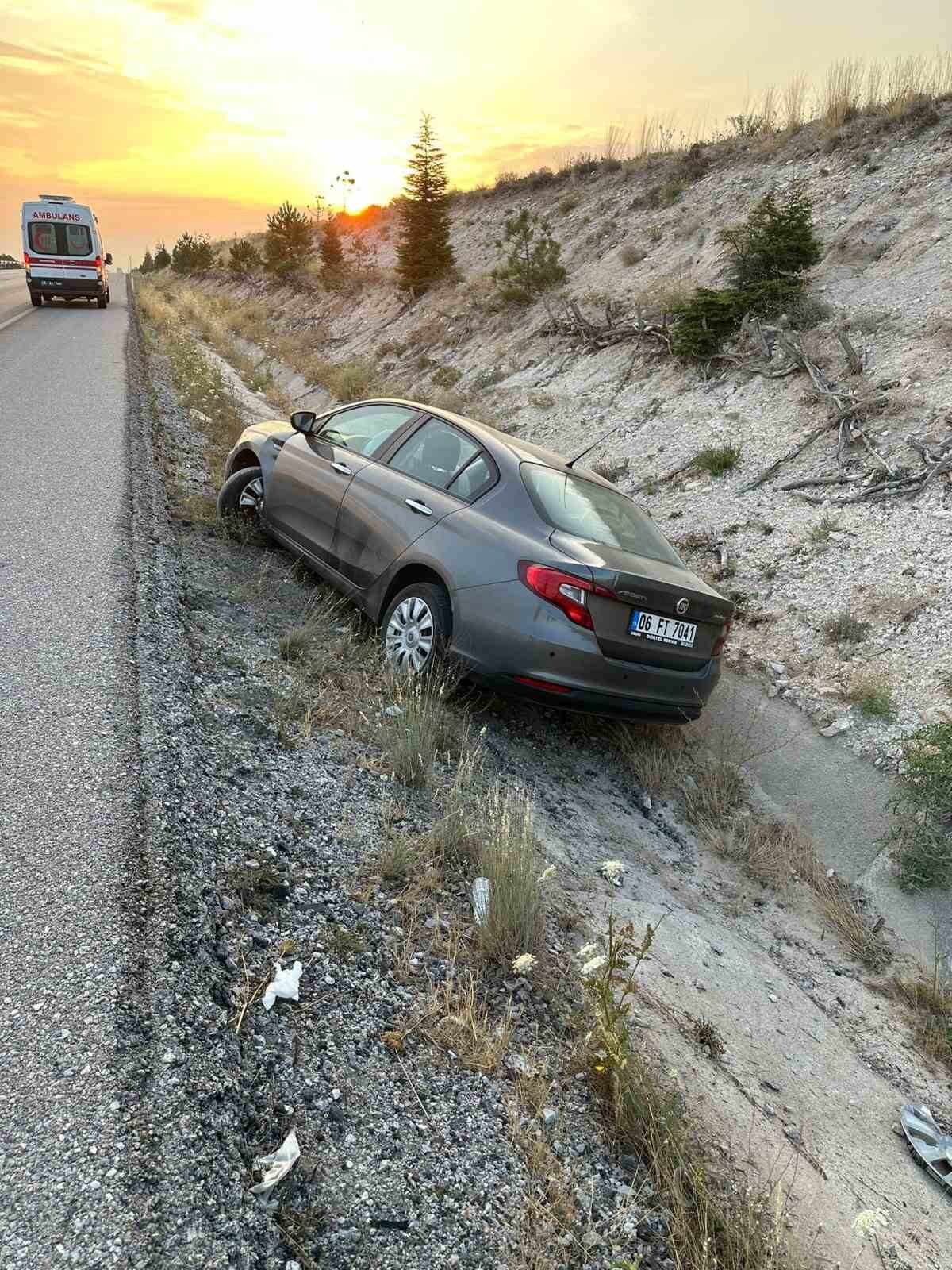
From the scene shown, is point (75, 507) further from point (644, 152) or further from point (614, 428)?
point (644, 152)

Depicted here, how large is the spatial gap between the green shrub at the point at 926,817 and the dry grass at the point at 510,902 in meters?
2.56

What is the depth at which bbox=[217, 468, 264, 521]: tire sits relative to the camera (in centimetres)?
697

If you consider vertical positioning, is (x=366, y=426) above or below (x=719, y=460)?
above

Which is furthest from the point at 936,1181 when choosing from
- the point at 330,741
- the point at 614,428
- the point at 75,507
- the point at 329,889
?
the point at 614,428

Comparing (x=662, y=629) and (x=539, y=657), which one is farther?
(x=662, y=629)

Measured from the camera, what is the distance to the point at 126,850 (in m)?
2.89

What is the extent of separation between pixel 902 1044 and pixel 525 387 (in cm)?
1327

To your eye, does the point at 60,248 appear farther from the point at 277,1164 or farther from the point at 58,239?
the point at 277,1164

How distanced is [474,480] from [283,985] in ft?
11.0

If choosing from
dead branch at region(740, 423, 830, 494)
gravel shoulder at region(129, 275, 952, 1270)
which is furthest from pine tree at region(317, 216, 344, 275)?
gravel shoulder at region(129, 275, 952, 1270)

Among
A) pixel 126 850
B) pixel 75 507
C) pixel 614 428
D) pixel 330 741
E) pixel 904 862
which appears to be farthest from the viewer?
pixel 614 428

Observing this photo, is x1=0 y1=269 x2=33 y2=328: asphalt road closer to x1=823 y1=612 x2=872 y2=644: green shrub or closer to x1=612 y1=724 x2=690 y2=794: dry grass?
x1=612 y1=724 x2=690 y2=794: dry grass

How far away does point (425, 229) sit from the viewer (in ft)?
84.0

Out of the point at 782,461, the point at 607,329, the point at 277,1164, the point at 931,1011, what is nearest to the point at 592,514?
the point at 931,1011
